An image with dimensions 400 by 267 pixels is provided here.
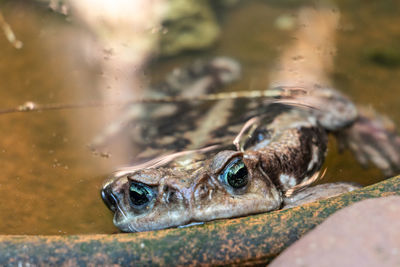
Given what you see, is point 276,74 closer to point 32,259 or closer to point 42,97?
point 42,97

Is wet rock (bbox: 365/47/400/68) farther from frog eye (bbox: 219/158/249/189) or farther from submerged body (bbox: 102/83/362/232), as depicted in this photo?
frog eye (bbox: 219/158/249/189)

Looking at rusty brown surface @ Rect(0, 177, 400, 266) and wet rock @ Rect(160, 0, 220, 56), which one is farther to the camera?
wet rock @ Rect(160, 0, 220, 56)

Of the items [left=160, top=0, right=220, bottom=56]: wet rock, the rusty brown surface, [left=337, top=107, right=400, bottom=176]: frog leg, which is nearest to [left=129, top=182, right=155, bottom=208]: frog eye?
the rusty brown surface

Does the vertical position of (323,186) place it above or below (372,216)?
below

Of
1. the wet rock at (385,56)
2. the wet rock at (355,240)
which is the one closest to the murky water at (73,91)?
the wet rock at (385,56)

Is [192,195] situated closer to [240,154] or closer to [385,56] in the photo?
[240,154]

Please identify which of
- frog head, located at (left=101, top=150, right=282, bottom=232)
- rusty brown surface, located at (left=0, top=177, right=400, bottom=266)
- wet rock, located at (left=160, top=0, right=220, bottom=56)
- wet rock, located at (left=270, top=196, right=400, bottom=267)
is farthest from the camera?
wet rock, located at (left=160, top=0, right=220, bottom=56)

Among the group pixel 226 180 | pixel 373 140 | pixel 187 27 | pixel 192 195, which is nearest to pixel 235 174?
pixel 226 180

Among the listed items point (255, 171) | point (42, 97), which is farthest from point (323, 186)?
point (42, 97)

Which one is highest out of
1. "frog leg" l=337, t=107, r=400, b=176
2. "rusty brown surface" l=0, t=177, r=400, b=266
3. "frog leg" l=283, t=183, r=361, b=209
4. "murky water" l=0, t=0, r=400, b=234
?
"rusty brown surface" l=0, t=177, r=400, b=266
